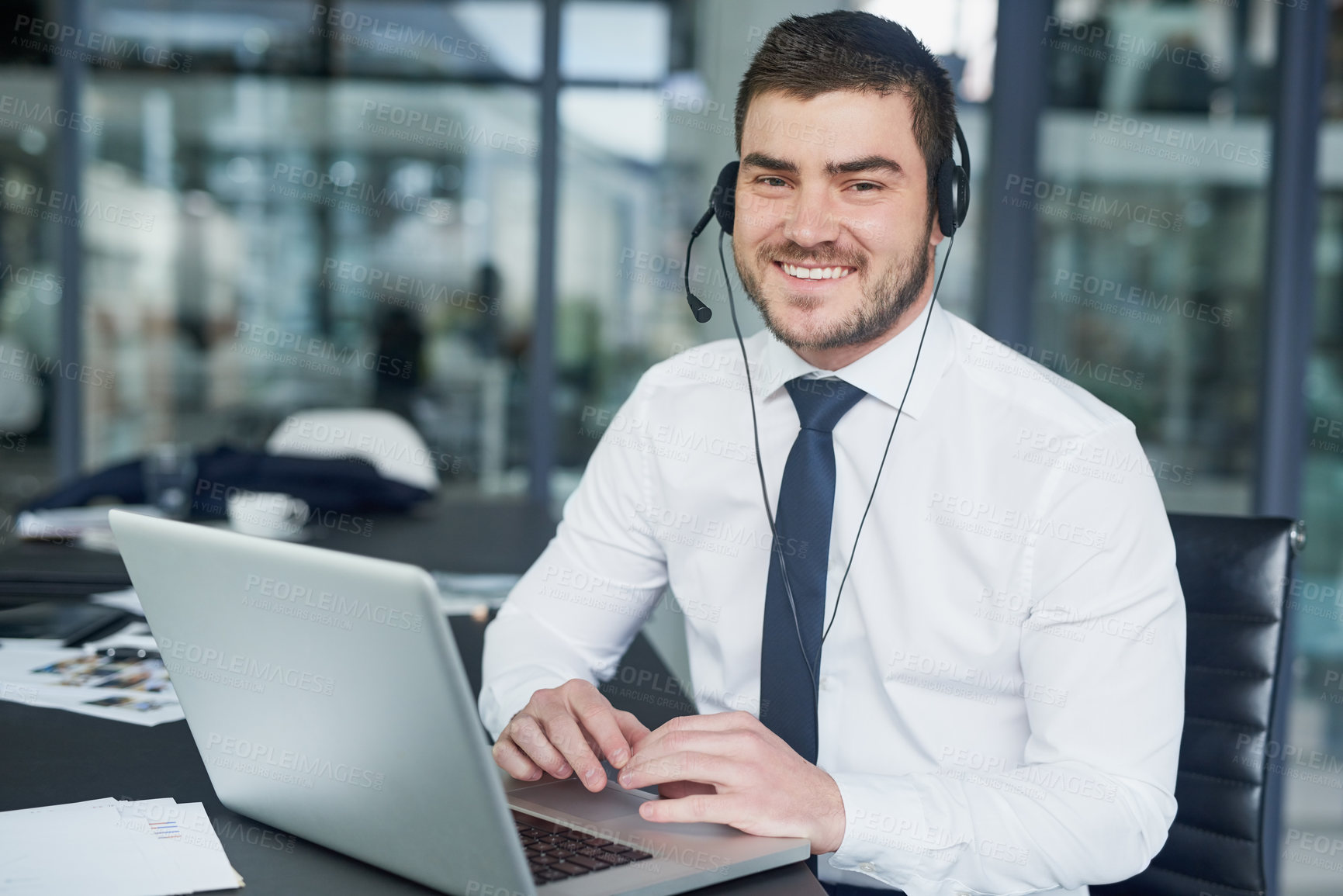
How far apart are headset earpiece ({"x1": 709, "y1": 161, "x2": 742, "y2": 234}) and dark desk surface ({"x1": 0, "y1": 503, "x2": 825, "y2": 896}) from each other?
0.61 meters

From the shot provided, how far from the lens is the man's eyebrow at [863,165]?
4.27 ft

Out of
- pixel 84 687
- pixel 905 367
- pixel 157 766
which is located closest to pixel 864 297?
pixel 905 367

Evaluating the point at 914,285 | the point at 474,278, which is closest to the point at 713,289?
the point at 474,278

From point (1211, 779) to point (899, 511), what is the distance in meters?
0.50

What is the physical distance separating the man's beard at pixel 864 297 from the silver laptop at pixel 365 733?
609 millimetres

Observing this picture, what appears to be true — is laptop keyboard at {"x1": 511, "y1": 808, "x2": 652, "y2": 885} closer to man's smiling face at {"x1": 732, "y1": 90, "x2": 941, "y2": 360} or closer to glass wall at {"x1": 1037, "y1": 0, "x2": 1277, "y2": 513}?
man's smiling face at {"x1": 732, "y1": 90, "x2": 941, "y2": 360}

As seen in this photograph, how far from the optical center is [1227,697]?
134 cm

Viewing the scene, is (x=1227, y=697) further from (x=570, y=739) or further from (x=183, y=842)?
(x=183, y=842)

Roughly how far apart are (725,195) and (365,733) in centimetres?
96

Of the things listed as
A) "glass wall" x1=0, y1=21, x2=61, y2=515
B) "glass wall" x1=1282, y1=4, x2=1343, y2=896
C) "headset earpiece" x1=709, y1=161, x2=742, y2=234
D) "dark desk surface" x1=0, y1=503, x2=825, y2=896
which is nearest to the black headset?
"headset earpiece" x1=709, y1=161, x2=742, y2=234

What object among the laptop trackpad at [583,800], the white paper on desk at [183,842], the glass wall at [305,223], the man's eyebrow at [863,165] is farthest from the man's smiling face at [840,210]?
the glass wall at [305,223]

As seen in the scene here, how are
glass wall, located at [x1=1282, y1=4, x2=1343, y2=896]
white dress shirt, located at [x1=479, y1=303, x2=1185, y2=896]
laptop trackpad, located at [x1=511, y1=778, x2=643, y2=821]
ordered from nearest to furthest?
laptop trackpad, located at [x1=511, y1=778, x2=643, y2=821] < white dress shirt, located at [x1=479, y1=303, x2=1185, y2=896] < glass wall, located at [x1=1282, y1=4, x2=1343, y2=896]

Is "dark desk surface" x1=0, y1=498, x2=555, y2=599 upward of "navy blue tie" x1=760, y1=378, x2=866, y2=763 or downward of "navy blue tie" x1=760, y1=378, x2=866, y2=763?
downward

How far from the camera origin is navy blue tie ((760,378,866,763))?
124 centimetres
